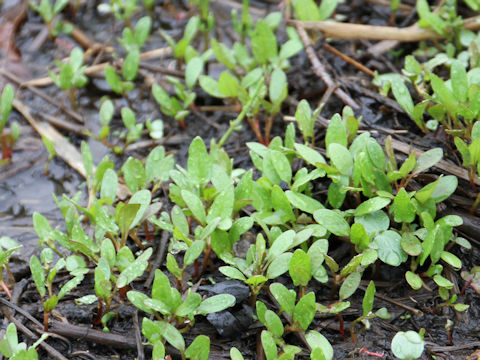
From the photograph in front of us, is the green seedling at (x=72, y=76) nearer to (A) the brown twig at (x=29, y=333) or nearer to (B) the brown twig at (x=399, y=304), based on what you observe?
(A) the brown twig at (x=29, y=333)

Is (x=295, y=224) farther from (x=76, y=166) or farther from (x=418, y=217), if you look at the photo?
(x=76, y=166)

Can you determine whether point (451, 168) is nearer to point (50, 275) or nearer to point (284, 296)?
point (284, 296)

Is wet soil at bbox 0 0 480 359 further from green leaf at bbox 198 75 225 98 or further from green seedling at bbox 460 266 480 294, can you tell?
green leaf at bbox 198 75 225 98

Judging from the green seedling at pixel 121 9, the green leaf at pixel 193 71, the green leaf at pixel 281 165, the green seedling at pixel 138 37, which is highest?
the green seedling at pixel 121 9

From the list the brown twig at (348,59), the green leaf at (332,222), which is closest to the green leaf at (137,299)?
the green leaf at (332,222)

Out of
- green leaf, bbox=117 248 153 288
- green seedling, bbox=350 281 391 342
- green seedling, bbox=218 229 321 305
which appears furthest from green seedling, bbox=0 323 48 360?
green seedling, bbox=350 281 391 342

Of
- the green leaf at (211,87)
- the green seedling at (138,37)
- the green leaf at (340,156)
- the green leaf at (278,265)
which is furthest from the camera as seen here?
the green seedling at (138,37)
